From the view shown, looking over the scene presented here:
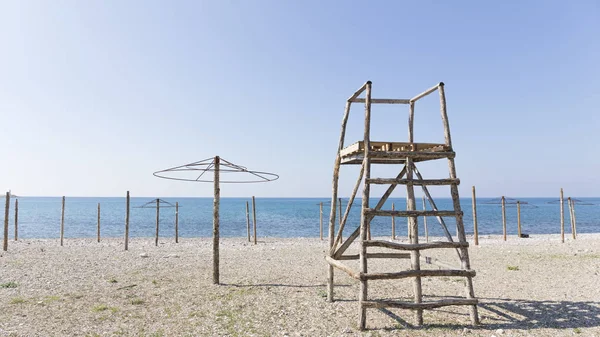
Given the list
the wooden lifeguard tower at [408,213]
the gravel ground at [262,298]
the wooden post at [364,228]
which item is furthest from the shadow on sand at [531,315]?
the wooden post at [364,228]

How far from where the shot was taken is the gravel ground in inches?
295

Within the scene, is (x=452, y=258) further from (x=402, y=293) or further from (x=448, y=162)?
(x=448, y=162)

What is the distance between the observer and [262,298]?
397 inches

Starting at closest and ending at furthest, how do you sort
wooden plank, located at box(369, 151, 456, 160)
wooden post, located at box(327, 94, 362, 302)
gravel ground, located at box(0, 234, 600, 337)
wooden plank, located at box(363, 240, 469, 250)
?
wooden plank, located at box(363, 240, 469, 250)
gravel ground, located at box(0, 234, 600, 337)
wooden plank, located at box(369, 151, 456, 160)
wooden post, located at box(327, 94, 362, 302)

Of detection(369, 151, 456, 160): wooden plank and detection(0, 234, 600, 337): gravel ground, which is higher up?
detection(369, 151, 456, 160): wooden plank

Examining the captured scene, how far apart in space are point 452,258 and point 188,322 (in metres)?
13.8

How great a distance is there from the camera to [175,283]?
39.6 feet

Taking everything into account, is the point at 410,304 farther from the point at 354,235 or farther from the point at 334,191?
the point at 334,191

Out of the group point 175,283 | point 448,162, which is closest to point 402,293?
point 448,162

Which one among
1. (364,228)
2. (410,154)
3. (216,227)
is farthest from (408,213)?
(216,227)

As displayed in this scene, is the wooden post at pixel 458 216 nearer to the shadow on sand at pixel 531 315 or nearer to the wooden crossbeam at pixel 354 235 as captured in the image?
the shadow on sand at pixel 531 315

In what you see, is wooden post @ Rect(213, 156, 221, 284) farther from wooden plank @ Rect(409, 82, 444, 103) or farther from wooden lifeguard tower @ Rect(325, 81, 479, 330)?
wooden plank @ Rect(409, 82, 444, 103)

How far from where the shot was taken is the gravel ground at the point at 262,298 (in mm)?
7496

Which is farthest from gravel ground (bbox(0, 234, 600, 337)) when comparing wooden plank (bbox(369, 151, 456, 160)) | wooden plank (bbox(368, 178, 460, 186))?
wooden plank (bbox(369, 151, 456, 160))
